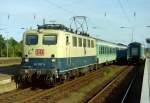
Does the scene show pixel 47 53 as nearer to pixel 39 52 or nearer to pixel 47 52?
pixel 47 52

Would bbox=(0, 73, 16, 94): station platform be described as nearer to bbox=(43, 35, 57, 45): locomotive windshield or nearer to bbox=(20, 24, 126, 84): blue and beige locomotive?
bbox=(20, 24, 126, 84): blue and beige locomotive

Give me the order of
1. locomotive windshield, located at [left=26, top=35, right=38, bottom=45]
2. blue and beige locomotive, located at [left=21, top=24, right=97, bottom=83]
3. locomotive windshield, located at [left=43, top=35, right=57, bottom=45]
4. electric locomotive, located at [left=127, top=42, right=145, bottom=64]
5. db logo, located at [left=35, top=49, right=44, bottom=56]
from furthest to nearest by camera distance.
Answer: electric locomotive, located at [left=127, top=42, right=145, bottom=64]
locomotive windshield, located at [left=26, top=35, right=38, bottom=45]
locomotive windshield, located at [left=43, top=35, right=57, bottom=45]
db logo, located at [left=35, top=49, right=44, bottom=56]
blue and beige locomotive, located at [left=21, top=24, right=97, bottom=83]

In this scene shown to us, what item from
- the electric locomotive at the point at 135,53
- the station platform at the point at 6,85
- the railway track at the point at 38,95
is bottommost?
the railway track at the point at 38,95

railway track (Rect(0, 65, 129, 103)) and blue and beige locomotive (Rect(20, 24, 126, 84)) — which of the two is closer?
railway track (Rect(0, 65, 129, 103))

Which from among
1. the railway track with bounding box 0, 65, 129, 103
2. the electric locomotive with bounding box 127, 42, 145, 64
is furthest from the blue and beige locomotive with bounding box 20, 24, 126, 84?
the electric locomotive with bounding box 127, 42, 145, 64

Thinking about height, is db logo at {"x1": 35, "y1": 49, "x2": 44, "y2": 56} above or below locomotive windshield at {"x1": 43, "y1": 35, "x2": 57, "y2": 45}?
below

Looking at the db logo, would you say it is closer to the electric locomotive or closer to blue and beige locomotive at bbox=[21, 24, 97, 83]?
blue and beige locomotive at bbox=[21, 24, 97, 83]

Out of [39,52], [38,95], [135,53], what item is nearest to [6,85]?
[38,95]

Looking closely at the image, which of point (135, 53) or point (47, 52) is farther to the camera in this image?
point (135, 53)

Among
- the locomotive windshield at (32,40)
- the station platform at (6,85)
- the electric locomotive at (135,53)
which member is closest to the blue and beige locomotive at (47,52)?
the locomotive windshield at (32,40)

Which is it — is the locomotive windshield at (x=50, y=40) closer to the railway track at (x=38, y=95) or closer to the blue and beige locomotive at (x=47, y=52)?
the blue and beige locomotive at (x=47, y=52)

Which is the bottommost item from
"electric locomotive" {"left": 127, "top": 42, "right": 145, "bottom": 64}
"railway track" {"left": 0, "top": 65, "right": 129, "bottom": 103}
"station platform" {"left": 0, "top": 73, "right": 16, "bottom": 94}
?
"railway track" {"left": 0, "top": 65, "right": 129, "bottom": 103}

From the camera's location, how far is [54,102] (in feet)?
51.7

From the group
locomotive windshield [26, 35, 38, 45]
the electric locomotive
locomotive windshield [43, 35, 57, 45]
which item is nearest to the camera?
locomotive windshield [43, 35, 57, 45]
